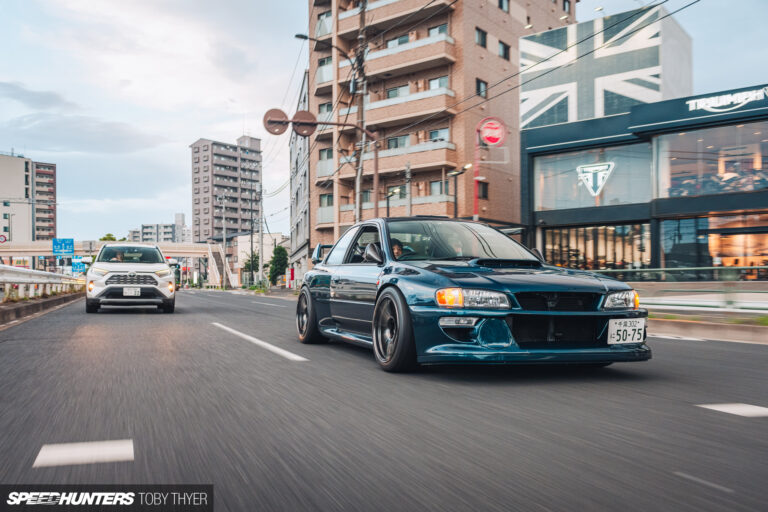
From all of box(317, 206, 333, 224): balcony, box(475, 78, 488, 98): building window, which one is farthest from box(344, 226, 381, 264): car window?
box(317, 206, 333, 224): balcony

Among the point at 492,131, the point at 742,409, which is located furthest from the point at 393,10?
the point at 742,409

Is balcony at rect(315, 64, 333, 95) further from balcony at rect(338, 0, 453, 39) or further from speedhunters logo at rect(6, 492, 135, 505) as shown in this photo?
speedhunters logo at rect(6, 492, 135, 505)

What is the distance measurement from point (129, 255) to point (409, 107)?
2594cm

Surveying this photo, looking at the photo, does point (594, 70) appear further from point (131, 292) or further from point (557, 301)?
point (557, 301)

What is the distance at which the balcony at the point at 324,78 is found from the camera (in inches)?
1720

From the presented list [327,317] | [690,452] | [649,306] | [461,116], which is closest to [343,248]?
[327,317]

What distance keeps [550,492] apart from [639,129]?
88.9ft

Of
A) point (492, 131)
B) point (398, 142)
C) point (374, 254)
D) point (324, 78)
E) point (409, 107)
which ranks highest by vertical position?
point (324, 78)

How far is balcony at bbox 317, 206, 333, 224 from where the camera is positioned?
43.2m

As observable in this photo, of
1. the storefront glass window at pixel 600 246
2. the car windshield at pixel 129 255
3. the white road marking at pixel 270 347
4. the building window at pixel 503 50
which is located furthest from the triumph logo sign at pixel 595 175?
the white road marking at pixel 270 347

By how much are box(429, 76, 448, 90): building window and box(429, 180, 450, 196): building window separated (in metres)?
5.85

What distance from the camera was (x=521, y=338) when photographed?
14.1 feet

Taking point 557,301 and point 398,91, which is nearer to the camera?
point 557,301

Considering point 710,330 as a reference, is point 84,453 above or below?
above
